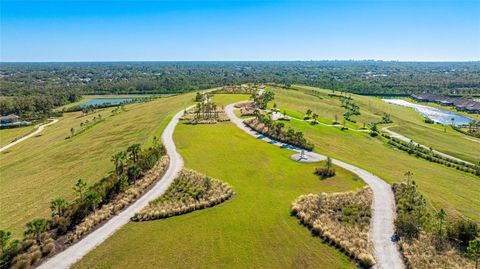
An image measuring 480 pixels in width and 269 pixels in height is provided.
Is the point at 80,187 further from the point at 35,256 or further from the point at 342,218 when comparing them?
the point at 342,218

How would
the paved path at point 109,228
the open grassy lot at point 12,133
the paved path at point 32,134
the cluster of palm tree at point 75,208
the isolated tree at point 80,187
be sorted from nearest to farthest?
the paved path at point 109,228, the cluster of palm tree at point 75,208, the isolated tree at point 80,187, the paved path at point 32,134, the open grassy lot at point 12,133

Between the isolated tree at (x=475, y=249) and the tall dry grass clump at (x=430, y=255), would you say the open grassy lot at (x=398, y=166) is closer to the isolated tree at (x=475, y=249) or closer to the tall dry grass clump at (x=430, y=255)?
the tall dry grass clump at (x=430, y=255)

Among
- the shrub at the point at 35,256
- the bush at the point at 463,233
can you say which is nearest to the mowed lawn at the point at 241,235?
the shrub at the point at 35,256

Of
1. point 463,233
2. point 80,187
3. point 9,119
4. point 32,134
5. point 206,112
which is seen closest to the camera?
point 463,233

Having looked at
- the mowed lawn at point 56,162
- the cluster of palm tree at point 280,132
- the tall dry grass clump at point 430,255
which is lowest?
the mowed lawn at point 56,162

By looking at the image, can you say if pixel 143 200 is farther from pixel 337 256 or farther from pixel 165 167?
pixel 337 256

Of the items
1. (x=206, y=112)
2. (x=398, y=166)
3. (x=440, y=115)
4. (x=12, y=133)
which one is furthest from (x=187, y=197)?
(x=440, y=115)

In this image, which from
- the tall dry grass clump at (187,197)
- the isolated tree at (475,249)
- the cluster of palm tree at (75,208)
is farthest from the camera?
the tall dry grass clump at (187,197)

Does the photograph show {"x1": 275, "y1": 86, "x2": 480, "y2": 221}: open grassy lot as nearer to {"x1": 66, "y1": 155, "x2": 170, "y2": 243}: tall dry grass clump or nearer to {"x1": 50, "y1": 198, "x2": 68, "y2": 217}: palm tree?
{"x1": 66, "y1": 155, "x2": 170, "y2": 243}: tall dry grass clump
